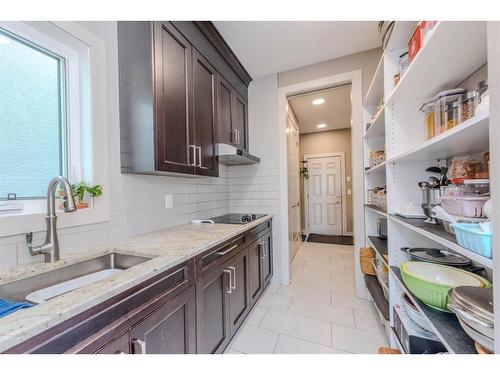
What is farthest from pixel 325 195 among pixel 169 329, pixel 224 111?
pixel 169 329

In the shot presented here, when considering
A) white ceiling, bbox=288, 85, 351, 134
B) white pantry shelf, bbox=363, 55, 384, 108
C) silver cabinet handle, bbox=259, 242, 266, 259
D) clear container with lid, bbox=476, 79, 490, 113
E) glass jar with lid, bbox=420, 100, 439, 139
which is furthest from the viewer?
white ceiling, bbox=288, 85, 351, 134

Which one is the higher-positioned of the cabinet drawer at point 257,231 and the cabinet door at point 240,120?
the cabinet door at point 240,120

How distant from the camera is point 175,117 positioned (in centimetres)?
142

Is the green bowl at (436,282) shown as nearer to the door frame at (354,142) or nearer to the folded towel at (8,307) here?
the door frame at (354,142)

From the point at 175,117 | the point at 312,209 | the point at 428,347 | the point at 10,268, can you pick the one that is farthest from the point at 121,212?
the point at 312,209

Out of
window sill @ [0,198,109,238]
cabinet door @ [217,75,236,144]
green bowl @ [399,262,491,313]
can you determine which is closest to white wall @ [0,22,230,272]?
window sill @ [0,198,109,238]

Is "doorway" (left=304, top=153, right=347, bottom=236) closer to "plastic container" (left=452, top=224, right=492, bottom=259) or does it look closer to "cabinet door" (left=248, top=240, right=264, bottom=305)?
"cabinet door" (left=248, top=240, right=264, bottom=305)

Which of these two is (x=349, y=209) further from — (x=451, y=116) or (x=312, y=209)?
(x=451, y=116)

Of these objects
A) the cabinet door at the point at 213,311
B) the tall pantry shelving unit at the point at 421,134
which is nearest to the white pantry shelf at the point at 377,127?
the tall pantry shelving unit at the point at 421,134

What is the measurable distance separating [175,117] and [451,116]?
5.01ft

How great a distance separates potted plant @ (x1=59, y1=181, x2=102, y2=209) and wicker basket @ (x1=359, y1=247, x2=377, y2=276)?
2237 millimetres

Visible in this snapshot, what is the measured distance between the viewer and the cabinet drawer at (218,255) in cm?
115

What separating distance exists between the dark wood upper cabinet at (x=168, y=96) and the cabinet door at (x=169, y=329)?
0.78 metres

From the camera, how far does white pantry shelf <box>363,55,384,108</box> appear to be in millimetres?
1616
